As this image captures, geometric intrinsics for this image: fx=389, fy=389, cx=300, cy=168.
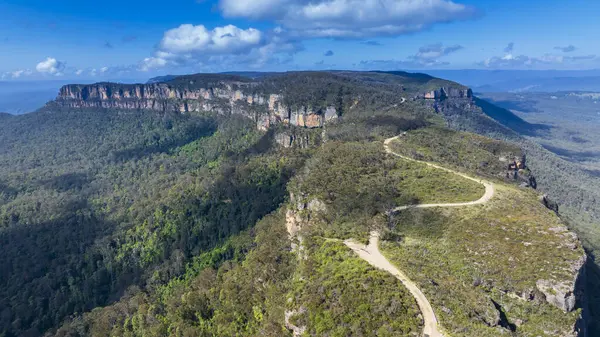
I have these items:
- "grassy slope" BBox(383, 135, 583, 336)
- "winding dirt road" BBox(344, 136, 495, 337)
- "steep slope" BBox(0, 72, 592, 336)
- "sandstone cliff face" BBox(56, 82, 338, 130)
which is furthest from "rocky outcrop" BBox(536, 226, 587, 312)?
"sandstone cliff face" BBox(56, 82, 338, 130)

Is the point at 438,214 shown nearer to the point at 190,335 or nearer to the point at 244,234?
the point at 190,335

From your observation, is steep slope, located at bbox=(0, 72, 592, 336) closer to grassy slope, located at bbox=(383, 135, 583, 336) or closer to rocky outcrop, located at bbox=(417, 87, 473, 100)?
grassy slope, located at bbox=(383, 135, 583, 336)

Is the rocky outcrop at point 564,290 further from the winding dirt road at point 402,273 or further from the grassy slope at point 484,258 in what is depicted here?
the winding dirt road at point 402,273

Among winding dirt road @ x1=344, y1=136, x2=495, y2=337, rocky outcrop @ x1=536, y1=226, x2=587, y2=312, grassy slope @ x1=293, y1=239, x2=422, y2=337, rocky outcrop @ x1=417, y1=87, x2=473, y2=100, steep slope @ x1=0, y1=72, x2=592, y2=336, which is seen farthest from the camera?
rocky outcrop @ x1=417, y1=87, x2=473, y2=100

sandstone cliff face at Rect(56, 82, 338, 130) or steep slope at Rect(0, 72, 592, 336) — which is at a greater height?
sandstone cliff face at Rect(56, 82, 338, 130)

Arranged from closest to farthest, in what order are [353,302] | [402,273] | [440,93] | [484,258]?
[353,302], [402,273], [484,258], [440,93]

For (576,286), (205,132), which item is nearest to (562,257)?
(576,286)

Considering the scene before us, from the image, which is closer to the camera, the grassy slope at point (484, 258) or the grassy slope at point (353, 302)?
the grassy slope at point (353, 302)

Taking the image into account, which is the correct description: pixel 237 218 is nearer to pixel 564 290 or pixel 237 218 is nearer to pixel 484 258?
pixel 484 258

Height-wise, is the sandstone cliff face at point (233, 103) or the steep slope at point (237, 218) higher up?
the sandstone cliff face at point (233, 103)

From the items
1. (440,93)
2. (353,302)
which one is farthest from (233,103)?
(353,302)

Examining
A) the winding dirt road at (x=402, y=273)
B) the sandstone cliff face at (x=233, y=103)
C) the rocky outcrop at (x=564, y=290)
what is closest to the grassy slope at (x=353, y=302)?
the winding dirt road at (x=402, y=273)

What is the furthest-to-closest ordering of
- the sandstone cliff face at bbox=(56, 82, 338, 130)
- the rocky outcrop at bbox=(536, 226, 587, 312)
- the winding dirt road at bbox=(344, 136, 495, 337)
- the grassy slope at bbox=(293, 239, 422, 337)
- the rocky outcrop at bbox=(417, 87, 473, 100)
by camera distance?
the rocky outcrop at bbox=(417, 87, 473, 100), the sandstone cliff face at bbox=(56, 82, 338, 130), the rocky outcrop at bbox=(536, 226, 587, 312), the grassy slope at bbox=(293, 239, 422, 337), the winding dirt road at bbox=(344, 136, 495, 337)
